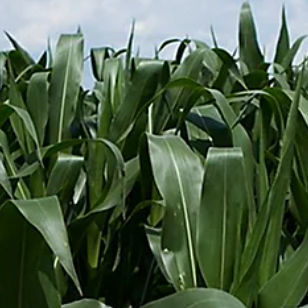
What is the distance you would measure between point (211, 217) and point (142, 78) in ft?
1.05

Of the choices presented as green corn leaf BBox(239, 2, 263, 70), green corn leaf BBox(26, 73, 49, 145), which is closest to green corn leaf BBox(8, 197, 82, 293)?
green corn leaf BBox(26, 73, 49, 145)

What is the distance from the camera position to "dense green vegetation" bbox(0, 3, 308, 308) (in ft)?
2.24

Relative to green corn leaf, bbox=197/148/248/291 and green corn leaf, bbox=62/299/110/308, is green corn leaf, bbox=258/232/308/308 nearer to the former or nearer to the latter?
green corn leaf, bbox=197/148/248/291

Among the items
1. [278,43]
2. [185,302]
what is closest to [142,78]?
[185,302]

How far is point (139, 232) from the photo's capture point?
3.12ft

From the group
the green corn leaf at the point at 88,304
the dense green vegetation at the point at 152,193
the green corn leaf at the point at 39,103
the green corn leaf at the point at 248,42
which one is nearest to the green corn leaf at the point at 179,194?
the dense green vegetation at the point at 152,193

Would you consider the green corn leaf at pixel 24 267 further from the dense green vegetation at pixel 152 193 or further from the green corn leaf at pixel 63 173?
the green corn leaf at pixel 63 173

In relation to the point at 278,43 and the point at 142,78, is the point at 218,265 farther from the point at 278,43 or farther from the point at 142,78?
the point at 278,43

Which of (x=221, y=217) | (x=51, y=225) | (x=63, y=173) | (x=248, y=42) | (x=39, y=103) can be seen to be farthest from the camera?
(x=248, y=42)

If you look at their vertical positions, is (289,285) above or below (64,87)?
below

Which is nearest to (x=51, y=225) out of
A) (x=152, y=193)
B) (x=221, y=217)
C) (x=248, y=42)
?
(x=221, y=217)

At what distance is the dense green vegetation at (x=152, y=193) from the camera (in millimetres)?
683

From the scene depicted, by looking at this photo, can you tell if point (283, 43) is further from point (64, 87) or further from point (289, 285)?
point (289, 285)

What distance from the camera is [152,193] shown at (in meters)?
0.96
